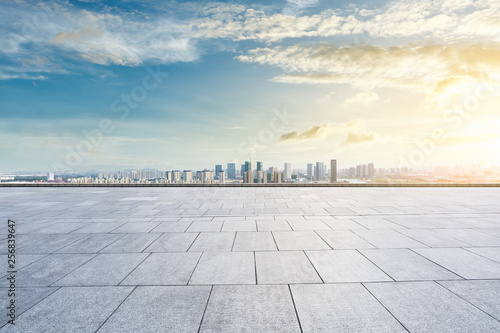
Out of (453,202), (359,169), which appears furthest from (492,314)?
(359,169)

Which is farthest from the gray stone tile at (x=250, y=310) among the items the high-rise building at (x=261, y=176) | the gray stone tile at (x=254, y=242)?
the high-rise building at (x=261, y=176)

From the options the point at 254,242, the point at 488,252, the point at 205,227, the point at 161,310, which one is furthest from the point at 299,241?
the point at 488,252

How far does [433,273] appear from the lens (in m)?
4.85

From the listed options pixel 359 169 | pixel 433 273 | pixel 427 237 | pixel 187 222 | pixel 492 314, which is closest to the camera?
pixel 492 314

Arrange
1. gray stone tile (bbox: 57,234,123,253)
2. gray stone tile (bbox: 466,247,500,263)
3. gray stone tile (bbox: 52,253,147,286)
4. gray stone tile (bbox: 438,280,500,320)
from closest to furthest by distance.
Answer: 1. gray stone tile (bbox: 438,280,500,320)
2. gray stone tile (bbox: 52,253,147,286)
3. gray stone tile (bbox: 466,247,500,263)
4. gray stone tile (bbox: 57,234,123,253)

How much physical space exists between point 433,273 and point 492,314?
4.17 feet

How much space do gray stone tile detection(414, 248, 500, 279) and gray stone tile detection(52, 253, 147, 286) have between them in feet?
20.3

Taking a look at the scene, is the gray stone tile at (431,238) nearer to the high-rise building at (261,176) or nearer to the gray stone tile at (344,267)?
the gray stone tile at (344,267)

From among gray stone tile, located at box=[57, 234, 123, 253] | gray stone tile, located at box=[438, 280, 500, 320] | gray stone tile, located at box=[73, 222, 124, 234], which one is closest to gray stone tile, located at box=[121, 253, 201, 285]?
gray stone tile, located at box=[57, 234, 123, 253]

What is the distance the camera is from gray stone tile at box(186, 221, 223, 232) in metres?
7.93

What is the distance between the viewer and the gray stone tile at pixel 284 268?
4605mm

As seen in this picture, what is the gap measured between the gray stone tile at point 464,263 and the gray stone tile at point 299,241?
220cm

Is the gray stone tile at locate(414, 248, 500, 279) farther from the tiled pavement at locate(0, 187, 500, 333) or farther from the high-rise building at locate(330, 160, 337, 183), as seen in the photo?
the high-rise building at locate(330, 160, 337, 183)

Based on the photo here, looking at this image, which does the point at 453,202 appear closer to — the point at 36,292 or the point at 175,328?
the point at 175,328
